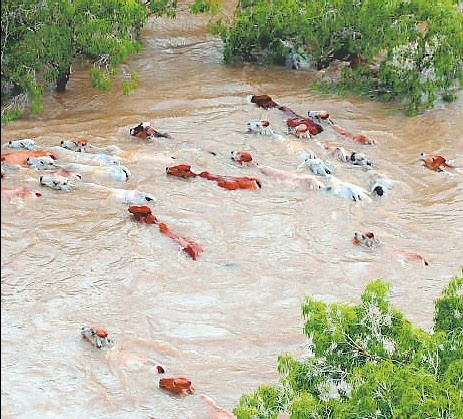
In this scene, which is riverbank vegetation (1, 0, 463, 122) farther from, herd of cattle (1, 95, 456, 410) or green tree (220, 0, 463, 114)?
herd of cattle (1, 95, 456, 410)

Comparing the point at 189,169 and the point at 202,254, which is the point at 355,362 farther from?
the point at 189,169

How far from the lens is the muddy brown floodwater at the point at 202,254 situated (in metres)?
6.03

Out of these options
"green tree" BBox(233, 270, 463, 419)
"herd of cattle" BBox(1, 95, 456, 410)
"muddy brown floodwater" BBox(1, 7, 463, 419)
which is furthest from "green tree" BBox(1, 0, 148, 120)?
"green tree" BBox(233, 270, 463, 419)

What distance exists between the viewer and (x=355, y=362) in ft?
14.9

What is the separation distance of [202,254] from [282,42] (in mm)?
6588

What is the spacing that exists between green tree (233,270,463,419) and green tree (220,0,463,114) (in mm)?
8068

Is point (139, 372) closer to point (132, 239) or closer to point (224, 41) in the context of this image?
point (132, 239)

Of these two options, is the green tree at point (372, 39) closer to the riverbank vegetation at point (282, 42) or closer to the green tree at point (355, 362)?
the riverbank vegetation at point (282, 42)

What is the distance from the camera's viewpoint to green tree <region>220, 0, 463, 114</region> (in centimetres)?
1209

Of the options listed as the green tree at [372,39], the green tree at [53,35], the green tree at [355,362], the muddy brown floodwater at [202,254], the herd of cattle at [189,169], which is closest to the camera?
the green tree at [355,362]

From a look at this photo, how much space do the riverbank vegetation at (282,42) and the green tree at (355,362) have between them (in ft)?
24.6

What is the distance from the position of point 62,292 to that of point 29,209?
1.61 m

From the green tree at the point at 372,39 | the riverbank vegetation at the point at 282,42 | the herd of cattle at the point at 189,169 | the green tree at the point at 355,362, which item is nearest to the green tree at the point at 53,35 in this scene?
the riverbank vegetation at the point at 282,42

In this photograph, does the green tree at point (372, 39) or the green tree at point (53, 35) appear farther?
the green tree at point (372, 39)
